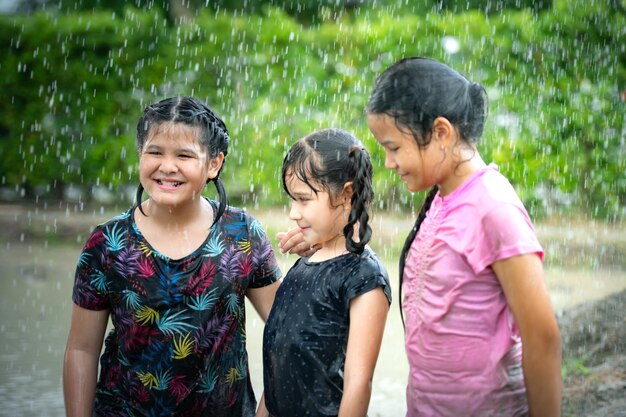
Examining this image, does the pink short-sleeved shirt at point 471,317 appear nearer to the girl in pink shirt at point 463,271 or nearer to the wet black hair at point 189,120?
the girl in pink shirt at point 463,271

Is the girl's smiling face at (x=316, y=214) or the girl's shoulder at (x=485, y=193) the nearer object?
the girl's shoulder at (x=485, y=193)

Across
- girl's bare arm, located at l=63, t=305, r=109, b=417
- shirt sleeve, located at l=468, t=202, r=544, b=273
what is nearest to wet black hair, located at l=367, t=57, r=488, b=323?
shirt sleeve, located at l=468, t=202, r=544, b=273

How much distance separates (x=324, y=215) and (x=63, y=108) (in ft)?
23.6

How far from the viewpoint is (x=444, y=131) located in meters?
2.12

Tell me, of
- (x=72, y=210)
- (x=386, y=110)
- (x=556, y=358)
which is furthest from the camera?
(x=72, y=210)

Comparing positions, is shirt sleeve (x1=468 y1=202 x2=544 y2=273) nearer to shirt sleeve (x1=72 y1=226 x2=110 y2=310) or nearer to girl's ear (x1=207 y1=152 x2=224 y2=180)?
girl's ear (x1=207 y1=152 x2=224 y2=180)

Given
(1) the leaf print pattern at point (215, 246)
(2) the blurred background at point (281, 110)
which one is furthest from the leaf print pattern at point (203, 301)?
(2) the blurred background at point (281, 110)

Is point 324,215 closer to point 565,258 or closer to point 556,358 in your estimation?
point 556,358

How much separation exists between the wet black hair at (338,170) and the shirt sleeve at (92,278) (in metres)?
0.61

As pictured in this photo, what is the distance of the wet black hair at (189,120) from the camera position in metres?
2.56

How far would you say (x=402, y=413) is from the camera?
4.71 meters

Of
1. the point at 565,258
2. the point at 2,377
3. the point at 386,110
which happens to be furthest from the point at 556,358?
the point at 565,258

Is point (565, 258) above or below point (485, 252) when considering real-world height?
below

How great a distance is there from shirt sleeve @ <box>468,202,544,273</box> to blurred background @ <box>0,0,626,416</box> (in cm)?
431
